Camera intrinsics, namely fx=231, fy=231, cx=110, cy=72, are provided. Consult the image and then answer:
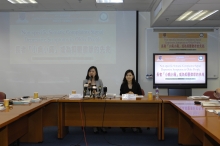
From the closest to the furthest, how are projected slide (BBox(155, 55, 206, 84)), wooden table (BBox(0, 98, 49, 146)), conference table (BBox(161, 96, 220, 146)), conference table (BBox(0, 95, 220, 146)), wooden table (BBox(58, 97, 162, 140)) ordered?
conference table (BBox(161, 96, 220, 146)), wooden table (BBox(0, 98, 49, 146)), conference table (BBox(0, 95, 220, 146)), wooden table (BBox(58, 97, 162, 140)), projected slide (BBox(155, 55, 206, 84))

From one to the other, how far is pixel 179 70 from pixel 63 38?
2.96 m

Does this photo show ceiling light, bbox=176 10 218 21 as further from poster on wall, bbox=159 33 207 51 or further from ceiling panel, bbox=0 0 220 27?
poster on wall, bbox=159 33 207 51

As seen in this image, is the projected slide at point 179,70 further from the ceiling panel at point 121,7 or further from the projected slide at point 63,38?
the projected slide at point 63,38

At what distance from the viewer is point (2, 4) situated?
5094 mm

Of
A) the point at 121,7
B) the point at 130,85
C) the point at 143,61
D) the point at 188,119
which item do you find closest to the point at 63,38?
the point at 121,7

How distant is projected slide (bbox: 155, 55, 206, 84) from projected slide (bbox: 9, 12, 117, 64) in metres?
1.15

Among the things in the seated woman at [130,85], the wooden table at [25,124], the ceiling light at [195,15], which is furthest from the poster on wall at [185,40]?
the wooden table at [25,124]

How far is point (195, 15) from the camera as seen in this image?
476 centimetres

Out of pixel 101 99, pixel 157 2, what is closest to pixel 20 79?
pixel 101 99

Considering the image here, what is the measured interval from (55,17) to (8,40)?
1.31 metres

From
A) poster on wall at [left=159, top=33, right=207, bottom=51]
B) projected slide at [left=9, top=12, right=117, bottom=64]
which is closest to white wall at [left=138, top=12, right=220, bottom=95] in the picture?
poster on wall at [left=159, top=33, right=207, bottom=51]

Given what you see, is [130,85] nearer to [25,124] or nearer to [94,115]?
[94,115]

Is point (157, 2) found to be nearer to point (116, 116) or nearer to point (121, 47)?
point (121, 47)

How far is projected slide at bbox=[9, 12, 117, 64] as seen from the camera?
18.7 feet
